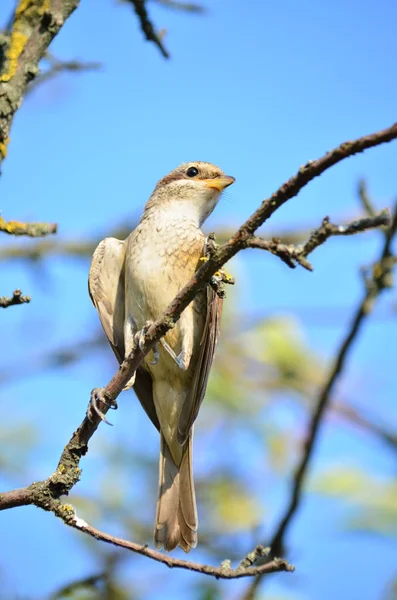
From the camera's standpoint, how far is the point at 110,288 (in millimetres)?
5566

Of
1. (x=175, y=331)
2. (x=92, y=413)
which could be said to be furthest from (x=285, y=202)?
(x=175, y=331)

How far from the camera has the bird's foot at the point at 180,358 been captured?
4.80 m

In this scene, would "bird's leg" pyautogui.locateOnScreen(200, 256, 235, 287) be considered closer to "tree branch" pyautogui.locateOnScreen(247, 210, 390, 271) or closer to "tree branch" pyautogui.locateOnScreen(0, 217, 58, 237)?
"tree branch" pyautogui.locateOnScreen(247, 210, 390, 271)

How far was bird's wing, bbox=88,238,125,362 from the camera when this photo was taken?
5461 millimetres

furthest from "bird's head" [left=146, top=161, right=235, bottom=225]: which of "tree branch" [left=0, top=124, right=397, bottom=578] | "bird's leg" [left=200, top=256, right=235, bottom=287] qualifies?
"bird's leg" [left=200, top=256, right=235, bottom=287]

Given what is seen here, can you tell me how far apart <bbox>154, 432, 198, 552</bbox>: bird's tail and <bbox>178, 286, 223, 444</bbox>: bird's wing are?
12 centimetres

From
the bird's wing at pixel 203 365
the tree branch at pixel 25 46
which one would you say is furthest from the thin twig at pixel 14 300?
the bird's wing at pixel 203 365

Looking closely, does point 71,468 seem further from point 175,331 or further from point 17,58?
point 175,331

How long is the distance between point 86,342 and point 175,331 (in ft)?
7.57

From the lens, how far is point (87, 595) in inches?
190

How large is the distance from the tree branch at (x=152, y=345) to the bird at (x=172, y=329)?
1.26 metres

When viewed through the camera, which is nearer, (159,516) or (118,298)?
(159,516)

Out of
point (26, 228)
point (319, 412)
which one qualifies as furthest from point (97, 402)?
point (319, 412)

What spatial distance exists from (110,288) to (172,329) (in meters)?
0.83
